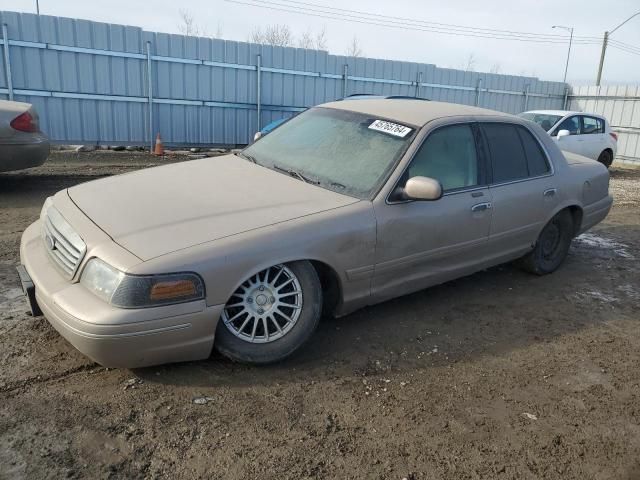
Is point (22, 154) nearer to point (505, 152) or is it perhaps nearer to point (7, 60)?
point (7, 60)

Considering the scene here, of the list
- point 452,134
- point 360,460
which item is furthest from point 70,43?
point 360,460

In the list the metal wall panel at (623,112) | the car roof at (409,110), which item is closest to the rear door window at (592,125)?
the metal wall panel at (623,112)

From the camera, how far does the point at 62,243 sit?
317 centimetres

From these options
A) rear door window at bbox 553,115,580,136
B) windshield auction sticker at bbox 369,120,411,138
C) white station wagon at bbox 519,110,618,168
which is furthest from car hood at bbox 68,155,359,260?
rear door window at bbox 553,115,580,136

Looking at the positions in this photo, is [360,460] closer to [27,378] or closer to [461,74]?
[27,378]

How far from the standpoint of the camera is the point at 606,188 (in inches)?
228

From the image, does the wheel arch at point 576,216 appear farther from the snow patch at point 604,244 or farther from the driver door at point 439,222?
the driver door at point 439,222

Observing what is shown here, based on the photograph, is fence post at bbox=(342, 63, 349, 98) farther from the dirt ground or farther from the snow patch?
the dirt ground

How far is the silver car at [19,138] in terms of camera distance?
22.3ft

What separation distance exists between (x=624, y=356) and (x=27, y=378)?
383 cm

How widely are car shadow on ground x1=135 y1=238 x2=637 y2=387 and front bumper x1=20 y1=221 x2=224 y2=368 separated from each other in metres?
0.25

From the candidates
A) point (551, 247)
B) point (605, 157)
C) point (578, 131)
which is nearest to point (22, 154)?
point (551, 247)

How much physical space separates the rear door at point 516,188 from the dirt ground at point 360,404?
686 mm

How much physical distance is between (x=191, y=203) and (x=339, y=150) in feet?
4.00
